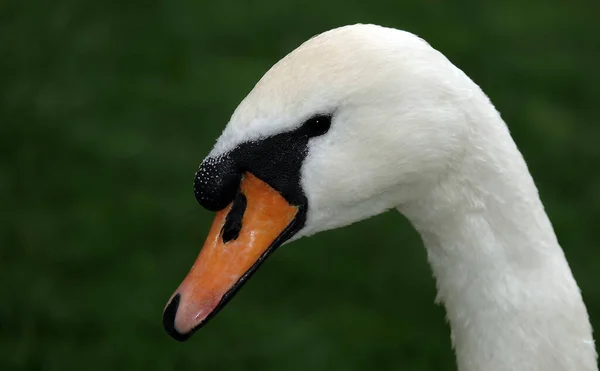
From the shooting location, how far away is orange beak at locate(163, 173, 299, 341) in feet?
7.09

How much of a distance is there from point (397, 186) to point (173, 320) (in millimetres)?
640

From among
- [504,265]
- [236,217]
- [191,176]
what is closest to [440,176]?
[504,265]

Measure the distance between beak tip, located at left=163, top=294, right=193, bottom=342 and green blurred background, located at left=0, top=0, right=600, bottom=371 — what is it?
2.16 m

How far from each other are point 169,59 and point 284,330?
91.2 inches

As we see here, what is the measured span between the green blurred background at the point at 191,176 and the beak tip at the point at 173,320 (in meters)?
2.16

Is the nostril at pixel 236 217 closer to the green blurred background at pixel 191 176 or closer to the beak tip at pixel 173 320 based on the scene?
the beak tip at pixel 173 320

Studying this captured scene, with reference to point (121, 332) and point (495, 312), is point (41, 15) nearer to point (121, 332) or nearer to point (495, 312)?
point (121, 332)

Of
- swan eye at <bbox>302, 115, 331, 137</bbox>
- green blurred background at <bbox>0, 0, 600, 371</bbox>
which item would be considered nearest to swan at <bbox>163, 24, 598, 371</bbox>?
swan eye at <bbox>302, 115, 331, 137</bbox>

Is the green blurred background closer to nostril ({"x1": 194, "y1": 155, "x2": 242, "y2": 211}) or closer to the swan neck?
the swan neck

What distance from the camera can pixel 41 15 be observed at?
6129 millimetres

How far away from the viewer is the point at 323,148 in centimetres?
208

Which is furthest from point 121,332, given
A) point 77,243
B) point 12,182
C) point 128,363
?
point 12,182

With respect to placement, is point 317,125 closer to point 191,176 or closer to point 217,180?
point 217,180

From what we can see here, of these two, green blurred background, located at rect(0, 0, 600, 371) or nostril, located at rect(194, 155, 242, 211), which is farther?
green blurred background, located at rect(0, 0, 600, 371)
